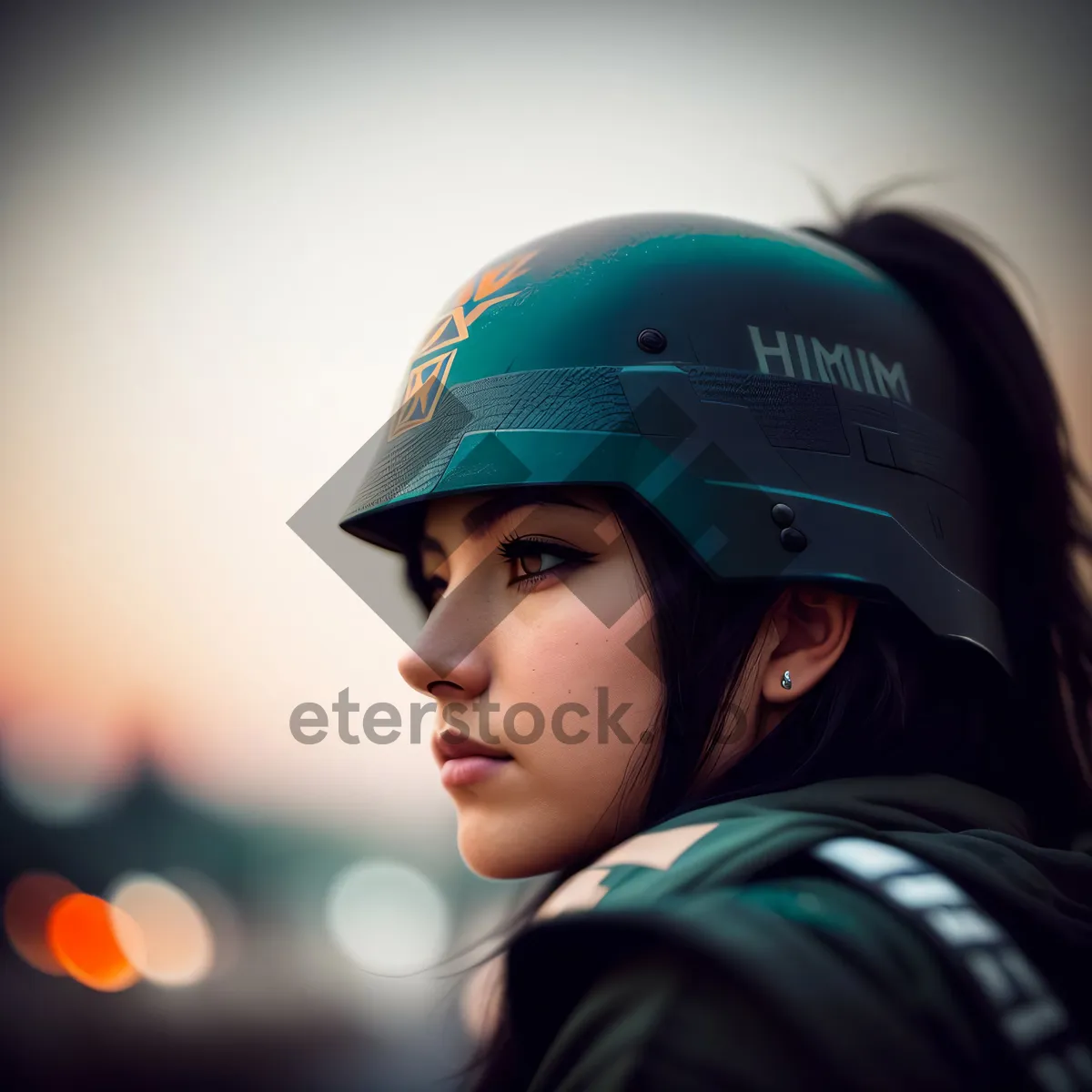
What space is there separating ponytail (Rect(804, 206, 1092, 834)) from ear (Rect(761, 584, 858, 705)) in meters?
0.36

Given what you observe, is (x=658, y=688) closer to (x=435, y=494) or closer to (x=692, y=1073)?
(x=435, y=494)

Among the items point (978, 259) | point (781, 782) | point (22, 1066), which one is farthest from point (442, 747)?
point (22, 1066)

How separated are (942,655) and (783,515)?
348 millimetres

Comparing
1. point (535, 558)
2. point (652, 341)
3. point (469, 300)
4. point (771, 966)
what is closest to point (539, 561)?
point (535, 558)

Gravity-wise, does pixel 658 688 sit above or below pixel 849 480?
below

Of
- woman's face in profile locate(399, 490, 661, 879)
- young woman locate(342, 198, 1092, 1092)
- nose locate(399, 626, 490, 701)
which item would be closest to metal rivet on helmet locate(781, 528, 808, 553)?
young woman locate(342, 198, 1092, 1092)

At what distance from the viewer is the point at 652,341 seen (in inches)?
51.4

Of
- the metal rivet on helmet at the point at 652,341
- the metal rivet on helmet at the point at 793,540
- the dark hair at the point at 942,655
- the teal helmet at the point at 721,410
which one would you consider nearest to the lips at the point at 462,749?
the dark hair at the point at 942,655

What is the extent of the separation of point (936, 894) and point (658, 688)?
1.44 ft

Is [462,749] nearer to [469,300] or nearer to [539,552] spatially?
[539,552]

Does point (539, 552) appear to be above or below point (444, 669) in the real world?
above

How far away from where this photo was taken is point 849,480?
1.28 m

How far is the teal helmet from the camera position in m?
1.20

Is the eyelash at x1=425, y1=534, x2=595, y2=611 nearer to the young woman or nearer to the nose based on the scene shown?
the young woman
